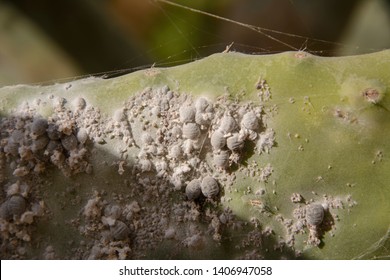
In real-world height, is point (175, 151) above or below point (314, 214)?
above

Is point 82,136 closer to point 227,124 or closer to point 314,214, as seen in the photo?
point 227,124

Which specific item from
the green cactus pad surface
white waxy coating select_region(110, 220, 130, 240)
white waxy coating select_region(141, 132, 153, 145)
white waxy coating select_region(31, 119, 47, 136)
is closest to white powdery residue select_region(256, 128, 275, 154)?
the green cactus pad surface

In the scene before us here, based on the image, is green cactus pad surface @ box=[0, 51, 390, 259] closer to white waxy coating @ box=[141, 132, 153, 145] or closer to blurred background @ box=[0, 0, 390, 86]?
white waxy coating @ box=[141, 132, 153, 145]

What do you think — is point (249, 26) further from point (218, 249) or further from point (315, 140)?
point (218, 249)

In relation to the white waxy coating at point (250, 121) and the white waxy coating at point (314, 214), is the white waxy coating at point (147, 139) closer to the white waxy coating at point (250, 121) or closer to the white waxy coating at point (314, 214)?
the white waxy coating at point (250, 121)

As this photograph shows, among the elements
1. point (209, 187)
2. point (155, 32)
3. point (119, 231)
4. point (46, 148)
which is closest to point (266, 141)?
Result: point (209, 187)
